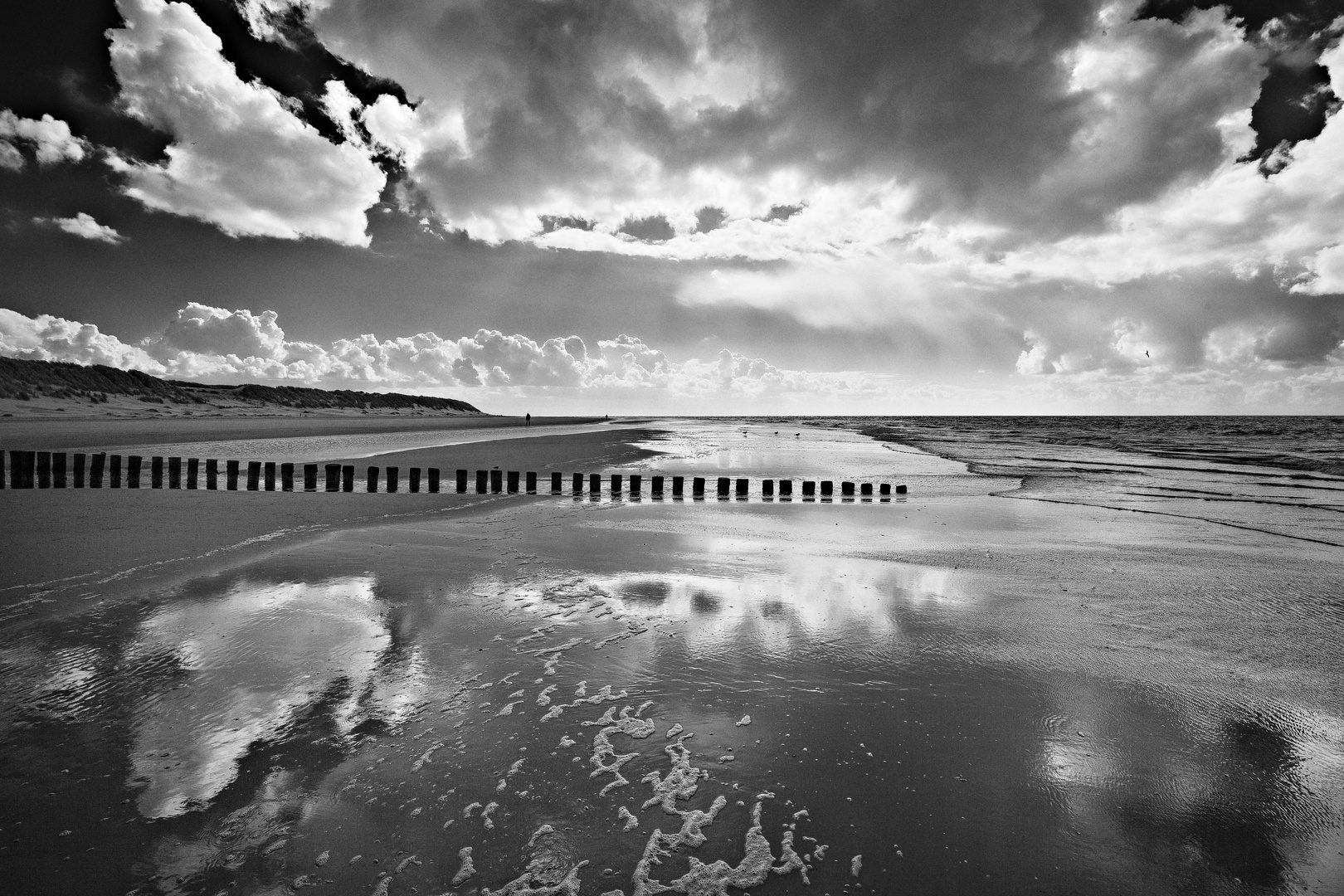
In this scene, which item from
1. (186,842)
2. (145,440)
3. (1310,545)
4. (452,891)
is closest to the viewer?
(452,891)

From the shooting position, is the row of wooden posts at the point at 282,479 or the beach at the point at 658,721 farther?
the row of wooden posts at the point at 282,479

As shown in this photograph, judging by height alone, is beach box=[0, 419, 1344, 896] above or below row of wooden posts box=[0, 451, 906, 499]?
below

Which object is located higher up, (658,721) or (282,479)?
(282,479)

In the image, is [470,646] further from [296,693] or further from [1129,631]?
[1129,631]

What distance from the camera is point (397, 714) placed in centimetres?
439

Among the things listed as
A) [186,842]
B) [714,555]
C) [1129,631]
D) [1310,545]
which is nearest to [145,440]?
[714,555]

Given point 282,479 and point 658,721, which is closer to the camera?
point 658,721

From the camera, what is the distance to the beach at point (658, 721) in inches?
122

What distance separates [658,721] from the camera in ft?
14.6

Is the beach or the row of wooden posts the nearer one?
→ the beach

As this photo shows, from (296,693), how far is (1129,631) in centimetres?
770

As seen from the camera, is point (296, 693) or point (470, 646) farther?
point (470, 646)

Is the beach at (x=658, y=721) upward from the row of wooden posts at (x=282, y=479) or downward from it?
downward

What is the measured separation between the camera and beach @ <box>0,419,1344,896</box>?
3096 mm
